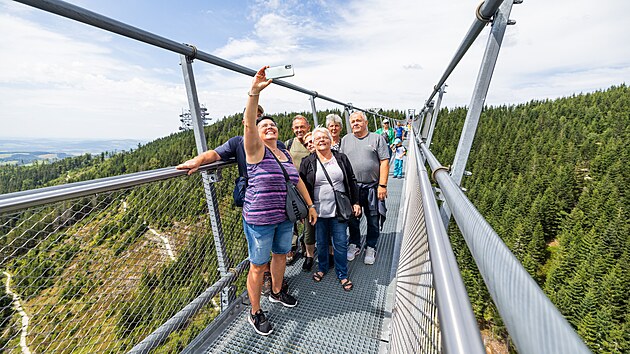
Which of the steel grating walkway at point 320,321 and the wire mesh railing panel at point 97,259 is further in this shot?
the steel grating walkway at point 320,321

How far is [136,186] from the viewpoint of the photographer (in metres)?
1.91

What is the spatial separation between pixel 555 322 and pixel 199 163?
2.17 m

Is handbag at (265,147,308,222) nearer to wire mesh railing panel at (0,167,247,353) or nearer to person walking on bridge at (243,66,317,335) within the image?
person walking on bridge at (243,66,317,335)

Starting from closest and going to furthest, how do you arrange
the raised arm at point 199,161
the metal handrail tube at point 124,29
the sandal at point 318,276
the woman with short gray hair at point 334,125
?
the metal handrail tube at point 124,29 < the raised arm at point 199,161 < the sandal at point 318,276 < the woman with short gray hair at point 334,125

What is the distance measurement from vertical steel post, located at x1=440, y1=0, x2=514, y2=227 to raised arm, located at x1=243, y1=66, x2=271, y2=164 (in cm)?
120

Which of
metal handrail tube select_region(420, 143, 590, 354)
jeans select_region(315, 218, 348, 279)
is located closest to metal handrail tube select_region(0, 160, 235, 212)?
jeans select_region(315, 218, 348, 279)

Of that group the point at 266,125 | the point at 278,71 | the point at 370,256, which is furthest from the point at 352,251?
the point at 278,71

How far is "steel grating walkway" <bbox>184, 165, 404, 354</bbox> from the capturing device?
2.41 meters

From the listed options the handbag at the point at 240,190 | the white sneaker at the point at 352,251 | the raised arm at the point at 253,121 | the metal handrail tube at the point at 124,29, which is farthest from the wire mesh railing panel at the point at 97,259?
the white sneaker at the point at 352,251

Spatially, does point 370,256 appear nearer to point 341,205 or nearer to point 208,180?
point 341,205

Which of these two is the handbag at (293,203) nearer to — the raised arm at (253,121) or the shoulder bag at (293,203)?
the shoulder bag at (293,203)

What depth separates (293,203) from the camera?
2592 mm

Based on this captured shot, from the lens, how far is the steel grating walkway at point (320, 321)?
2.41 m

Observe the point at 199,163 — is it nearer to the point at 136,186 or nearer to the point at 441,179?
the point at 136,186
